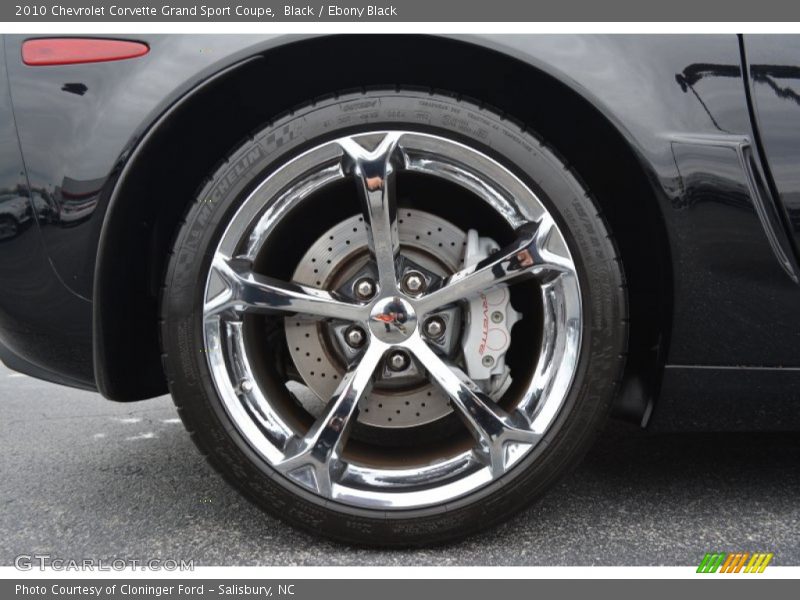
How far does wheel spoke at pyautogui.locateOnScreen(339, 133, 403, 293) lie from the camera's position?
135 centimetres

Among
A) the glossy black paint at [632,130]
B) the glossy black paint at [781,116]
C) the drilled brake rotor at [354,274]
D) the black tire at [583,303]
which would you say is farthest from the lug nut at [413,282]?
the glossy black paint at [781,116]

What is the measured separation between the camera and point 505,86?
54.6 inches

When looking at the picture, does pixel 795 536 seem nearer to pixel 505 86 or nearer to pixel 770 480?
pixel 770 480

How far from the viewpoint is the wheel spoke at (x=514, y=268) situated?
1.35 meters

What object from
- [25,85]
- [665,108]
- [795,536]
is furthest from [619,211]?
[25,85]

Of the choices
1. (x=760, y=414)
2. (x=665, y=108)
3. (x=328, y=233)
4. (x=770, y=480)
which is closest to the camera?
(x=665, y=108)

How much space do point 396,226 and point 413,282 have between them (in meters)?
0.16

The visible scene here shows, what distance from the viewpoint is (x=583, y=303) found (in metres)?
1.36

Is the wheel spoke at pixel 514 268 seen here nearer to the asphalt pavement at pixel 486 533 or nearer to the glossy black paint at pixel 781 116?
the glossy black paint at pixel 781 116

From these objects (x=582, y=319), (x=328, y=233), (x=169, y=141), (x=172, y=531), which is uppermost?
(x=169, y=141)

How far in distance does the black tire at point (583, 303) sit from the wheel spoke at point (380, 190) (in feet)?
0.17

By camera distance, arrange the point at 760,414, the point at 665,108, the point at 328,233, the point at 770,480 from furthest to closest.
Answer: the point at 770,480
the point at 328,233
the point at 760,414
the point at 665,108

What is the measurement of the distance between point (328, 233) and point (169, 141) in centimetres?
40

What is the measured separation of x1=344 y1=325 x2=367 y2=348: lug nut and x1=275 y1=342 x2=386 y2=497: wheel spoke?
115mm
